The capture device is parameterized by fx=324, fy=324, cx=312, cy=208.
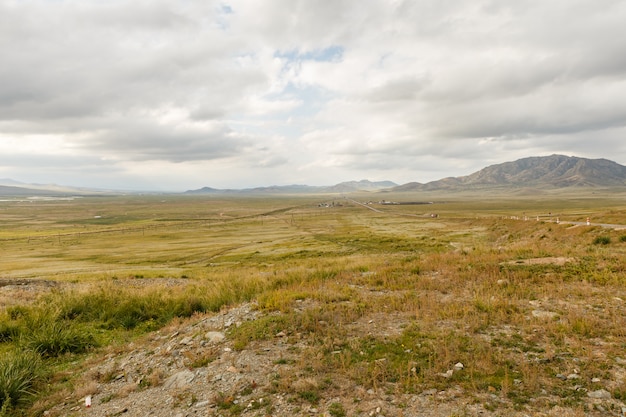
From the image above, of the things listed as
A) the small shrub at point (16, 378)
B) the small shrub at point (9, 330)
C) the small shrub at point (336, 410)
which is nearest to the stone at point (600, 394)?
the small shrub at point (336, 410)

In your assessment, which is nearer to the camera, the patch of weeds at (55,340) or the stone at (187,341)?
the stone at (187,341)

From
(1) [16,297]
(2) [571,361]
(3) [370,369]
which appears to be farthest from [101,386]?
(1) [16,297]

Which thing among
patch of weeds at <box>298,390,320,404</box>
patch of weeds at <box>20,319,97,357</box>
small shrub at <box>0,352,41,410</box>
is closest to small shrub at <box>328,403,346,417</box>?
patch of weeds at <box>298,390,320,404</box>

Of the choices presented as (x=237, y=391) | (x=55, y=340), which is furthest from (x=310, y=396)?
(x=55, y=340)

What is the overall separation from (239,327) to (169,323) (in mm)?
4302

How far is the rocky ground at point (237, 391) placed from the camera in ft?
21.3

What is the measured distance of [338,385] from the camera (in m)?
7.48

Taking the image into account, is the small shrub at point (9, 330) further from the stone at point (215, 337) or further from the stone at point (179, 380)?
the stone at point (179, 380)

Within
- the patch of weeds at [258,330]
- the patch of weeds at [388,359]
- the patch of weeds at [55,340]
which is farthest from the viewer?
the patch of weeds at [55,340]

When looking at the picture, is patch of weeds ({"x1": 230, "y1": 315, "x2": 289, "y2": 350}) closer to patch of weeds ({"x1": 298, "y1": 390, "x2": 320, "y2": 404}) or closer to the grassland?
the grassland

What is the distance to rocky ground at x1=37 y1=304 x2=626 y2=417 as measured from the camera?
6496 millimetres

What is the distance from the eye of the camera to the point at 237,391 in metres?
7.48

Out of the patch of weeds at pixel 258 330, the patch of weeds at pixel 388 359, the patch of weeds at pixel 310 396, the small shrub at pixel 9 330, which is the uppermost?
the patch of weeds at pixel 388 359

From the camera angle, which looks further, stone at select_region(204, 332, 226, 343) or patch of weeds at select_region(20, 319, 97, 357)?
patch of weeds at select_region(20, 319, 97, 357)
